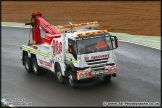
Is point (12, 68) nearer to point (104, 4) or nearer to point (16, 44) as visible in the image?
point (16, 44)

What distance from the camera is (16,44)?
28.8 meters

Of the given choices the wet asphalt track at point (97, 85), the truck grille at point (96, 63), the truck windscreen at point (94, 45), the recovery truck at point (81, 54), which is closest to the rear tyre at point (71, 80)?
the recovery truck at point (81, 54)

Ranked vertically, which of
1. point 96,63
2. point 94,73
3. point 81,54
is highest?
point 81,54

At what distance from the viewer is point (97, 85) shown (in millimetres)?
19094

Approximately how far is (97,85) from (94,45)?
1.82 m

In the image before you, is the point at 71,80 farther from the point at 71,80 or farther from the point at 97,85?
the point at 97,85

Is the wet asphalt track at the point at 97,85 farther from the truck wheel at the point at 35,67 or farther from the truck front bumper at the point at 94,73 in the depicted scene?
the truck front bumper at the point at 94,73

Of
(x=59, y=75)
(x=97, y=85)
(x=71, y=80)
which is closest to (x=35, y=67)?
(x=59, y=75)

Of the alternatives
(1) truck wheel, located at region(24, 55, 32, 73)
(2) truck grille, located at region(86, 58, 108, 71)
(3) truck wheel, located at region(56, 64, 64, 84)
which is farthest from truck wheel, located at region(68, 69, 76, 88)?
(1) truck wheel, located at region(24, 55, 32, 73)

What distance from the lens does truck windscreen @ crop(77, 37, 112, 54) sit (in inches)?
727

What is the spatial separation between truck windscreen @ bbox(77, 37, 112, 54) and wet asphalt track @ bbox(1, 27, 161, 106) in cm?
163

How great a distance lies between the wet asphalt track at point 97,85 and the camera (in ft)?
56.6

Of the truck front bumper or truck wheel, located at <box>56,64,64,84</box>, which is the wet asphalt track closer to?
truck wheel, located at <box>56,64,64,84</box>

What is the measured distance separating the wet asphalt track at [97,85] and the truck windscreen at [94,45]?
1.63 meters
